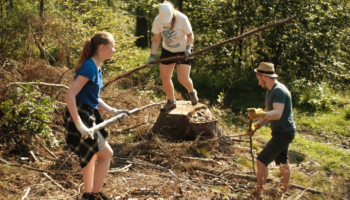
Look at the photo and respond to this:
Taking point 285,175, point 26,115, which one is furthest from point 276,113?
point 26,115

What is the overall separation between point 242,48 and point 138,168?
25.2 ft

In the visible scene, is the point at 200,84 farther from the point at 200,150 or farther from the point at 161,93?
the point at 200,150

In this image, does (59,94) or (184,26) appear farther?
(59,94)

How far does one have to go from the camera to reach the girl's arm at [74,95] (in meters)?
2.77

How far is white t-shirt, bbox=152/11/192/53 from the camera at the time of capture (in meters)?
4.84

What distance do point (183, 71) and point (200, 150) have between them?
4.37ft

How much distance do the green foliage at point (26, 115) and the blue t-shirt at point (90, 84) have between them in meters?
1.65

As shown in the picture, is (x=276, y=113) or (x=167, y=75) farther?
(x=167, y=75)

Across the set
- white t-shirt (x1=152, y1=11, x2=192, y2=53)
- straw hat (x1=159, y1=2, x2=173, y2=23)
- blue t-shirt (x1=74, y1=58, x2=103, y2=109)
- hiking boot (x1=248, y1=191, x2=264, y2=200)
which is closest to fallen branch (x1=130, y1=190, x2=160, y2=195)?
hiking boot (x1=248, y1=191, x2=264, y2=200)

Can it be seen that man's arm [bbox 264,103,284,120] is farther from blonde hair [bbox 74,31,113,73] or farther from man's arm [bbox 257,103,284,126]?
blonde hair [bbox 74,31,113,73]

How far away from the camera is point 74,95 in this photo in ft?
9.14

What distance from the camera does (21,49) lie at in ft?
21.6

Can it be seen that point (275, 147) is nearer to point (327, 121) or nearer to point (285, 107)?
point (285, 107)

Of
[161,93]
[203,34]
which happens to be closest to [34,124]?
[161,93]
